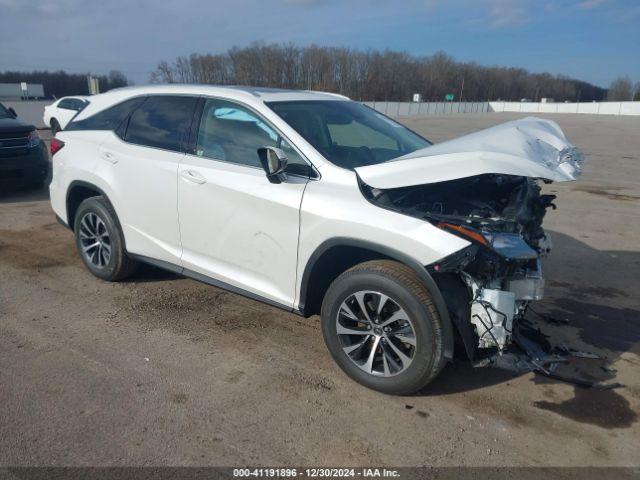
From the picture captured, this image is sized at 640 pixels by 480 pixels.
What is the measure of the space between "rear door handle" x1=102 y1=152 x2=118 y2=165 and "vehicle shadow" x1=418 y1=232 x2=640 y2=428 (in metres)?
3.31

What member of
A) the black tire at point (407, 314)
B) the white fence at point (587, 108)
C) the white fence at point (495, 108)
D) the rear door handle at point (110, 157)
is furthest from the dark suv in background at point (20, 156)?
the white fence at point (587, 108)

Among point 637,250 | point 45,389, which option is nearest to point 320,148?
Answer: point 45,389

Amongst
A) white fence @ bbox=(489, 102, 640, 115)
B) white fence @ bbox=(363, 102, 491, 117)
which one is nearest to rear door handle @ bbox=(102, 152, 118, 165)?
white fence @ bbox=(363, 102, 491, 117)

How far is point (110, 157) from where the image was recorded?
4.69 metres

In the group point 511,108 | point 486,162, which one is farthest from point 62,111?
point 511,108

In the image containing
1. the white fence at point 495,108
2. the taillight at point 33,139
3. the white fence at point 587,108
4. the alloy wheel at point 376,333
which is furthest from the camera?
the white fence at point 587,108

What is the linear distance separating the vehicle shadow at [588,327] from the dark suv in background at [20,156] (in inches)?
324

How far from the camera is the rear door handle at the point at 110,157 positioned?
4.65 metres

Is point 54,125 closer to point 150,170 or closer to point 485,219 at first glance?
point 150,170

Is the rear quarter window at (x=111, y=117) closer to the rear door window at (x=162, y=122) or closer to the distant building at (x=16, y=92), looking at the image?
the rear door window at (x=162, y=122)

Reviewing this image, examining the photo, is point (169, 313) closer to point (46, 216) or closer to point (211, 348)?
point (211, 348)

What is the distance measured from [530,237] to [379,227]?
119 centimetres

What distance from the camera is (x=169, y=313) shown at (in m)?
4.45

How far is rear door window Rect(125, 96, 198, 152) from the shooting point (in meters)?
4.29
